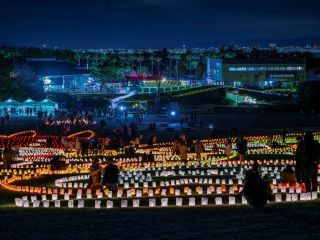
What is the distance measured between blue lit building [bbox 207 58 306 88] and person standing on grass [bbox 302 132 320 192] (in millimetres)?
141299

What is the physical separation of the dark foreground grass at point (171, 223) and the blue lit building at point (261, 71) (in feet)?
471

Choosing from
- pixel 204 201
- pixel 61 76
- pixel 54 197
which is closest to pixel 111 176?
pixel 54 197

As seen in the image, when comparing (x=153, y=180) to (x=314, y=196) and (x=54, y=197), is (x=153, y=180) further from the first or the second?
(x=314, y=196)

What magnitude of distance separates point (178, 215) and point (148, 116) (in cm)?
6334

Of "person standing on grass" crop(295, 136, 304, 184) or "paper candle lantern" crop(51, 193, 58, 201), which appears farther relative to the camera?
"paper candle lantern" crop(51, 193, 58, 201)

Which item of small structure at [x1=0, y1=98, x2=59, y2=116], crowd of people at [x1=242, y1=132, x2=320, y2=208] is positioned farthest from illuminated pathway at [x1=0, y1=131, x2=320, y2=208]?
small structure at [x1=0, y1=98, x2=59, y2=116]

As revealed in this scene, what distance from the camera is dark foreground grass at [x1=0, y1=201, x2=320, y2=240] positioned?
41.9 feet

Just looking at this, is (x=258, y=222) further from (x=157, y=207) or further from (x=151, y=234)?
(x=157, y=207)

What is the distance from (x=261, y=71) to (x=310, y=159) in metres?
144

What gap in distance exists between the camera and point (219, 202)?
17.2 m

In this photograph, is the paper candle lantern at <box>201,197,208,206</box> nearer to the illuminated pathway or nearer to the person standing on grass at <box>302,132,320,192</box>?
the illuminated pathway

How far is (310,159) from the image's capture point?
57.5 feet

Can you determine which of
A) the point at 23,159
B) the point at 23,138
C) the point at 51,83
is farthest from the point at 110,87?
the point at 23,159

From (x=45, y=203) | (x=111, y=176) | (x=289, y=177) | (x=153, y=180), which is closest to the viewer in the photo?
(x=45, y=203)
